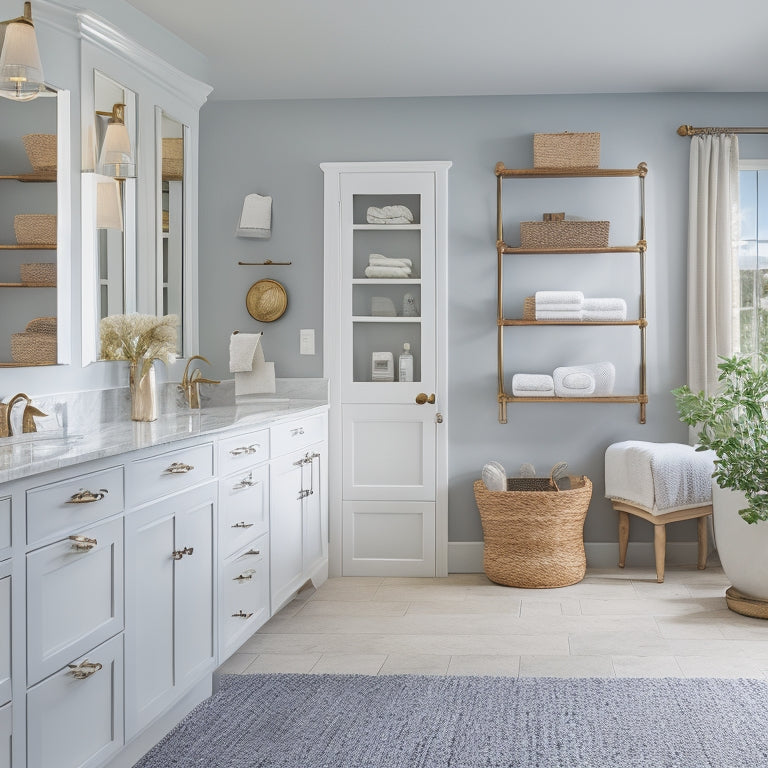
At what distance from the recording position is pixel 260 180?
4871mm

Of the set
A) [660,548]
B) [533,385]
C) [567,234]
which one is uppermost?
[567,234]

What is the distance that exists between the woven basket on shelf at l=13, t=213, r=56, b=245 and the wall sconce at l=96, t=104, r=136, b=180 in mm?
339

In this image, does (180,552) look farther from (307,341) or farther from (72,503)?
(307,341)

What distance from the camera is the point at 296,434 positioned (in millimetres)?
4020

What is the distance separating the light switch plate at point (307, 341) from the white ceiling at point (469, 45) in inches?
49.7

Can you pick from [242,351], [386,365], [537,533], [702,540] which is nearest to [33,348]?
[242,351]

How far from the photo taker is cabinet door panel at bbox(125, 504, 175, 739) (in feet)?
7.84

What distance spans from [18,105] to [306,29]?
4.71 ft

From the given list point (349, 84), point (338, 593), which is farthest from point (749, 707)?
point (349, 84)

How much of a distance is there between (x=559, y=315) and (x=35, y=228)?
2607 millimetres

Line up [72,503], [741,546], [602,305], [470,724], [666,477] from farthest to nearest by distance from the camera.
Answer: [602,305]
[666,477]
[741,546]
[470,724]
[72,503]

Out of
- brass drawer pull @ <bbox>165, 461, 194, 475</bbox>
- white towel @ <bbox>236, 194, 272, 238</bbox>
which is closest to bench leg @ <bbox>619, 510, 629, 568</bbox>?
white towel @ <bbox>236, 194, 272, 238</bbox>

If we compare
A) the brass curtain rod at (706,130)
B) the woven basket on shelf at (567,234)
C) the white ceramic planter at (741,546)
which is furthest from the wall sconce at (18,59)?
the brass curtain rod at (706,130)

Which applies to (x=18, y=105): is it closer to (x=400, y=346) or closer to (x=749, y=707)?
(x=400, y=346)
